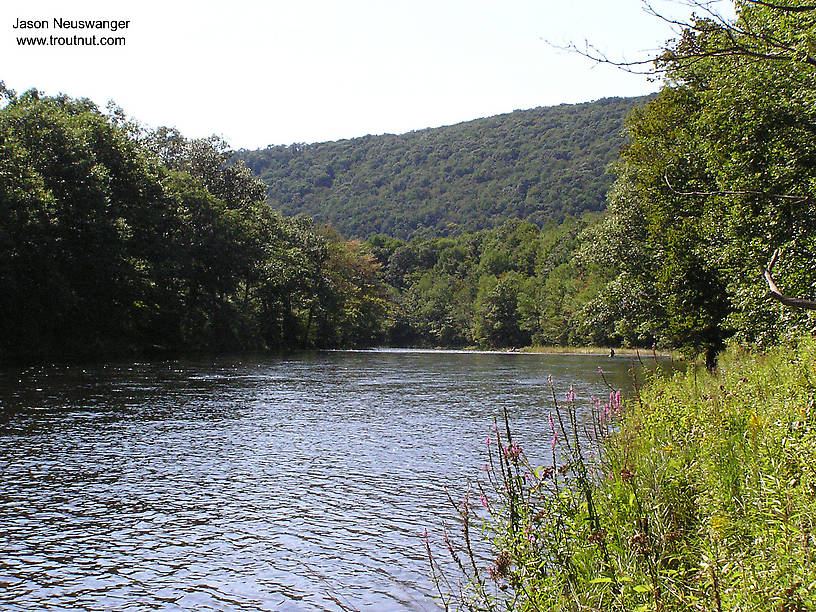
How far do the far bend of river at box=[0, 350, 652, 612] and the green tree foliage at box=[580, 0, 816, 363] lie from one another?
6776 mm

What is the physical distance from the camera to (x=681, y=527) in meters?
7.12

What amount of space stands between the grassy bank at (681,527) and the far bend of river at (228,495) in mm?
1783

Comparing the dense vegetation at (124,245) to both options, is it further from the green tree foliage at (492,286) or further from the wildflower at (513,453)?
the green tree foliage at (492,286)

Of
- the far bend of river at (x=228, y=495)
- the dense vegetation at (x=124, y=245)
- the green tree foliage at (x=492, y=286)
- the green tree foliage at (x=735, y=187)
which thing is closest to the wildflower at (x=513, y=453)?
the far bend of river at (x=228, y=495)

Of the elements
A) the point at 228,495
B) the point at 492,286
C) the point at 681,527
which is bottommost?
the point at 228,495

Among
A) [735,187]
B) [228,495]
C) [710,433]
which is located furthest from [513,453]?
[735,187]

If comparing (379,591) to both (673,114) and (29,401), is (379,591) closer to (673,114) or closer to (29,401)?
(29,401)

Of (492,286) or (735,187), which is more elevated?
(492,286)

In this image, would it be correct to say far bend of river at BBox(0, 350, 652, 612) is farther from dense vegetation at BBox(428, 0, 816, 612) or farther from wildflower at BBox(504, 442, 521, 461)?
wildflower at BBox(504, 442, 521, 461)

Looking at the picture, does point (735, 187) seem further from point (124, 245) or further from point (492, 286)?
point (492, 286)

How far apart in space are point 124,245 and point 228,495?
127 ft

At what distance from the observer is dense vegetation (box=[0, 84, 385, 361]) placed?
4128 cm

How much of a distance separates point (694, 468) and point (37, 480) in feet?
36.1

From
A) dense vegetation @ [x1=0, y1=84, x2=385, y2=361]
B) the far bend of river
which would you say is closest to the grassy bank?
the far bend of river
